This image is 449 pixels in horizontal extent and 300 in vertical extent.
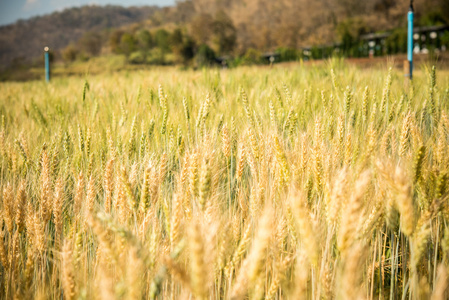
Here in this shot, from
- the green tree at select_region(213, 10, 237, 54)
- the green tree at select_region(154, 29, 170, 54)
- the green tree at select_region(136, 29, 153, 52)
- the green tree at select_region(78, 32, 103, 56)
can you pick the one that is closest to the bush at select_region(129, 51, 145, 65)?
the green tree at select_region(136, 29, 153, 52)

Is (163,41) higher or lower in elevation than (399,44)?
higher

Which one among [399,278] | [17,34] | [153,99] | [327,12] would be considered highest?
[17,34]

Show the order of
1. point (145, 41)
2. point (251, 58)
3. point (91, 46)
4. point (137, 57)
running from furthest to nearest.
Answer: point (91, 46) < point (145, 41) < point (137, 57) < point (251, 58)

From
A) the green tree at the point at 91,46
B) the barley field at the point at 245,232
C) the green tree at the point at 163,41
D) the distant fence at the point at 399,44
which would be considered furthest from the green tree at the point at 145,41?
the barley field at the point at 245,232

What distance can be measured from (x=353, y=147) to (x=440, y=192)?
358 mm

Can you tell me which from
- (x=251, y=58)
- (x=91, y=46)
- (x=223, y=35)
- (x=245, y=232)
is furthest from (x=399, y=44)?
(x=91, y=46)

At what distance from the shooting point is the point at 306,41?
3272 cm

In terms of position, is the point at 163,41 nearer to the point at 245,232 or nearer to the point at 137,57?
the point at 137,57

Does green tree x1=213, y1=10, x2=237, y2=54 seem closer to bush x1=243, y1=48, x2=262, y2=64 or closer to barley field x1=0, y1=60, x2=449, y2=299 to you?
bush x1=243, y1=48, x2=262, y2=64

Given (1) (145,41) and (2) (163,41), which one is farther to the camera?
(1) (145,41)

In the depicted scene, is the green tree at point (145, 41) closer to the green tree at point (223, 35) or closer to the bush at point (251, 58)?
the green tree at point (223, 35)

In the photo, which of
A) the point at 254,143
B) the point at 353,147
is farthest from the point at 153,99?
the point at 353,147

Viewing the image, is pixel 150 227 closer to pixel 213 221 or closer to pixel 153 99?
pixel 213 221

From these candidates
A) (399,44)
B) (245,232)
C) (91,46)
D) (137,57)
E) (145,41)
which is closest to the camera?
(245,232)
